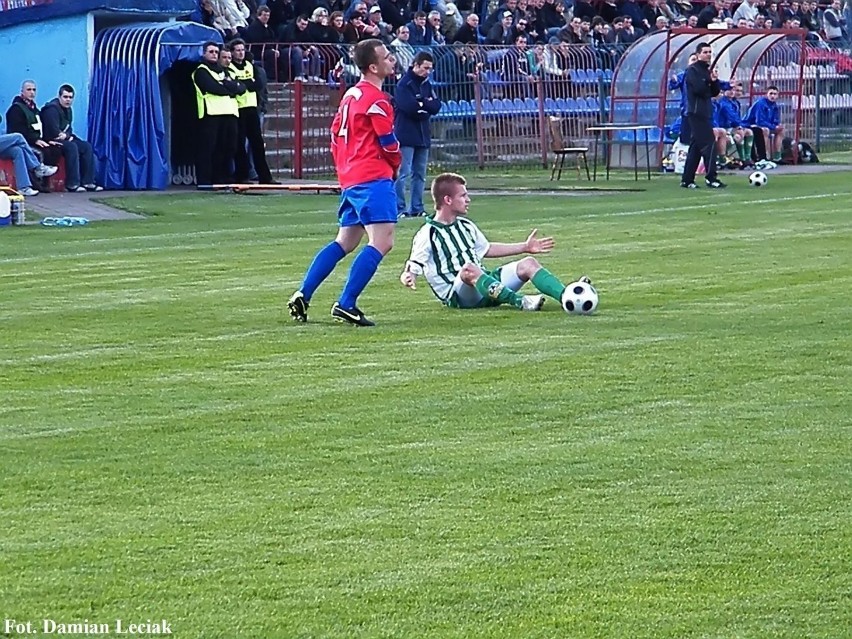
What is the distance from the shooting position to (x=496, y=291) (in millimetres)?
12070

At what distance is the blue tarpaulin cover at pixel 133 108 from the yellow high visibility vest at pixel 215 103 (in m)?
0.61

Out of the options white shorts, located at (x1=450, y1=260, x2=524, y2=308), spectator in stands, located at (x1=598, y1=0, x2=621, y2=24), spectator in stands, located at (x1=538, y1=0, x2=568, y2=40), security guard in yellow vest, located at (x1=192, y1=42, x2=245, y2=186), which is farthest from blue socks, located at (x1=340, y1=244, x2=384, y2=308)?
spectator in stands, located at (x1=598, y1=0, x2=621, y2=24)

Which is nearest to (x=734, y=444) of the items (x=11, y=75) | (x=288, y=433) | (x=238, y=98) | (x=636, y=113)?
(x=288, y=433)

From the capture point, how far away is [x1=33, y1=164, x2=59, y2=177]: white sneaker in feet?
82.9

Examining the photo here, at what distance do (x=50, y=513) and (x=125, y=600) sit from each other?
117 centimetres

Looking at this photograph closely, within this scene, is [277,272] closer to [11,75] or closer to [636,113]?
[11,75]

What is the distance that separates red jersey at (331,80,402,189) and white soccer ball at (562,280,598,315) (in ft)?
4.50

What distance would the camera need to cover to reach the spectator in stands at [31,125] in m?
25.2

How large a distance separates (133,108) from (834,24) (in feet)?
78.5

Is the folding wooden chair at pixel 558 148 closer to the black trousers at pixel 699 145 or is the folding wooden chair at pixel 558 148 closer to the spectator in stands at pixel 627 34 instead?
the black trousers at pixel 699 145

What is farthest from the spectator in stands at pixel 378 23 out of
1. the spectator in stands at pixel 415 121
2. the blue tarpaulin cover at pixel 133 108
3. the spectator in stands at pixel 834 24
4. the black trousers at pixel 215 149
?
the spectator in stands at pixel 834 24

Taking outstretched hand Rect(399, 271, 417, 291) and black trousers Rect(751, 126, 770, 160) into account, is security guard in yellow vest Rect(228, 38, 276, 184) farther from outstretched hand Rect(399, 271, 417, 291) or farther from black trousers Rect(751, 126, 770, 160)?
outstretched hand Rect(399, 271, 417, 291)

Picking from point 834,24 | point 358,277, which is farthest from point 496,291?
point 834,24

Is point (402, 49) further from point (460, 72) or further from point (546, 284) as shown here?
point (546, 284)
